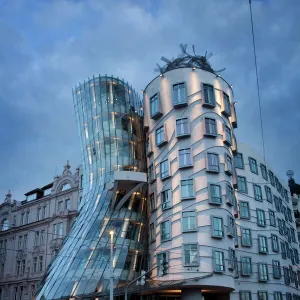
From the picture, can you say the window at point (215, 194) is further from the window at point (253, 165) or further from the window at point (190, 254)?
the window at point (253, 165)

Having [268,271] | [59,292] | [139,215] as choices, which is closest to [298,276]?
[268,271]

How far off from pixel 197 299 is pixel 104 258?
9.83m

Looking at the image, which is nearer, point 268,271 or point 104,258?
point 104,258

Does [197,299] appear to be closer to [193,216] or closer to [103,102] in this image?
[193,216]

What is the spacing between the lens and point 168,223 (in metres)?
45.4

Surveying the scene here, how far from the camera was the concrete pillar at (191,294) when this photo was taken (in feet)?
137

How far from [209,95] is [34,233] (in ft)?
127

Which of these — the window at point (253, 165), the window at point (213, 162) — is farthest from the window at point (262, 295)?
the window at point (213, 162)

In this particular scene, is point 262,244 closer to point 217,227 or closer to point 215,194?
point 217,227

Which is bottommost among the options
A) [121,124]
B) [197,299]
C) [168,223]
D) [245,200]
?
[197,299]

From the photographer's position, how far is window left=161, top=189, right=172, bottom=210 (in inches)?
1813

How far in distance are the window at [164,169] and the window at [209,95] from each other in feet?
24.2

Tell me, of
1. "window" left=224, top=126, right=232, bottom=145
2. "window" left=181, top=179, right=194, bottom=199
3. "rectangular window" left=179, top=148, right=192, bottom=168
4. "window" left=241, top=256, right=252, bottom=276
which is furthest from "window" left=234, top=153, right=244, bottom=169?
"window" left=181, top=179, right=194, bottom=199

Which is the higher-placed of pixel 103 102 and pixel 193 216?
pixel 103 102
